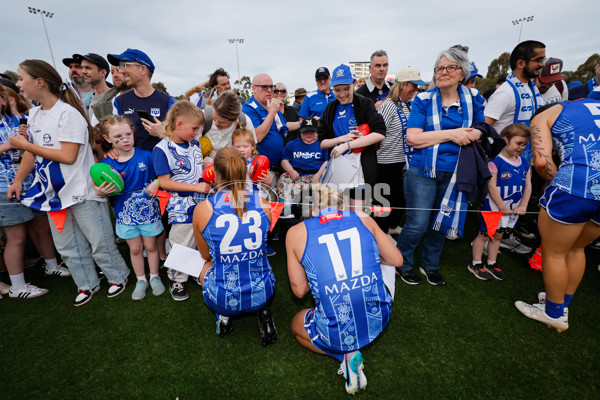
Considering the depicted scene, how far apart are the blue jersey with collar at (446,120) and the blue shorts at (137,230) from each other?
3122 millimetres

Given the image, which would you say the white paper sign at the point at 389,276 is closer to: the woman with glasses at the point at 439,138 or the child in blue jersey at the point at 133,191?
the woman with glasses at the point at 439,138

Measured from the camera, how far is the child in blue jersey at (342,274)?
182cm

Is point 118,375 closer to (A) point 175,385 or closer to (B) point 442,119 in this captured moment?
(A) point 175,385

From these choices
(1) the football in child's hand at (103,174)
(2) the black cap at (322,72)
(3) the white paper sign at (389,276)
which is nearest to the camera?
(3) the white paper sign at (389,276)

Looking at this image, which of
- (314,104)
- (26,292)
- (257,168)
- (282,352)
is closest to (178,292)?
(282,352)

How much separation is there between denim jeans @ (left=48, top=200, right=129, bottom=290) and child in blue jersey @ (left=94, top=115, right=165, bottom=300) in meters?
0.18

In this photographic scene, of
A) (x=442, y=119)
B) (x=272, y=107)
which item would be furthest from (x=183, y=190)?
Answer: (x=442, y=119)

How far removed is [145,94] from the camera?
3297 millimetres

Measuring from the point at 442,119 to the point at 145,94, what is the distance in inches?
136

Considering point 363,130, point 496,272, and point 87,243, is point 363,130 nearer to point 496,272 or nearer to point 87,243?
point 496,272

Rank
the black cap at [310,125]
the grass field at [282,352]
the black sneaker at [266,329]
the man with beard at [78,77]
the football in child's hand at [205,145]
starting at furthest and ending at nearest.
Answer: the man with beard at [78,77], the black cap at [310,125], the football in child's hand at [205,145], the black sneaker at [266,329], the grass field at [282,352]

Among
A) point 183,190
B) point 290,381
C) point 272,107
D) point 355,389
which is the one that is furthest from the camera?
point 272,107

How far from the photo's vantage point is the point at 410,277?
136 inches

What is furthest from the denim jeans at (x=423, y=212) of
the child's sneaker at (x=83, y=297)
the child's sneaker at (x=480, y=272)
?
the child's sneaker at (x=83, y=297)
